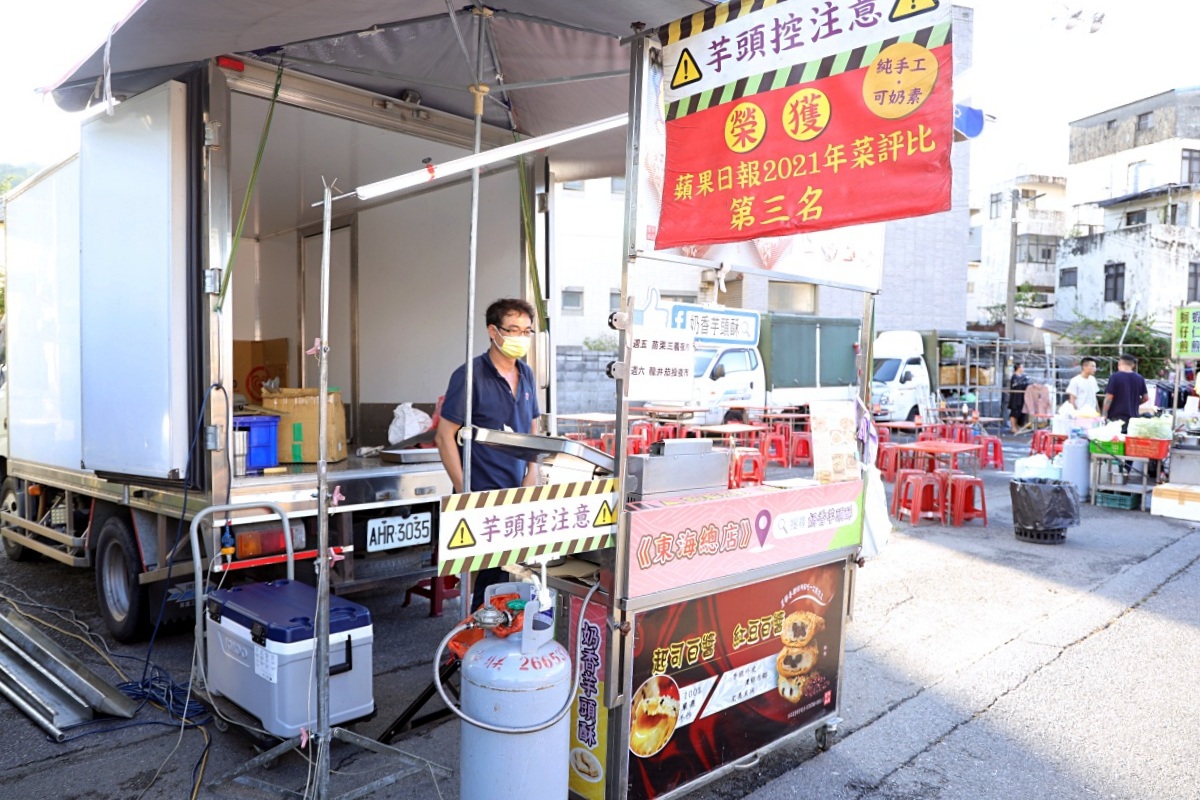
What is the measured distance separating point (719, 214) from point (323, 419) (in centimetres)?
142

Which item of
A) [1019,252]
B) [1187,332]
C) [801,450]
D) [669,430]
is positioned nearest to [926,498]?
[1187,332]

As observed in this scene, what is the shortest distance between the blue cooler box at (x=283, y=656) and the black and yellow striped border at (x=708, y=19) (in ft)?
8.04

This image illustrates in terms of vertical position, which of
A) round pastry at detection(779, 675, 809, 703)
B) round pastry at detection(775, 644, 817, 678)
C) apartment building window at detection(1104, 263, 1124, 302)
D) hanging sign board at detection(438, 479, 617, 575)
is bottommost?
round pastry at detection(779, 675, 809, 703)

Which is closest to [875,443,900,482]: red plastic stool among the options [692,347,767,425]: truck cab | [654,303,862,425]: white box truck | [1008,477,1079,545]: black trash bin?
[654,303,862,425]: white box truck

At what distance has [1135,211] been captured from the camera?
34.8 meters

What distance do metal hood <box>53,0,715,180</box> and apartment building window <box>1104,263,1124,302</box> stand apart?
110 ft

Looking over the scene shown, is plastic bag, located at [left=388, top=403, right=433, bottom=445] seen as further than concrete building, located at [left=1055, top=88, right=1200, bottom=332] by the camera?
No

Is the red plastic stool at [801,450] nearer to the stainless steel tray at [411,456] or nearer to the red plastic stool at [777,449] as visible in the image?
the red plastic stool at [777,449]

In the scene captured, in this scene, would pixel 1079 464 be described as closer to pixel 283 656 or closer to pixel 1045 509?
pixel 1045 509

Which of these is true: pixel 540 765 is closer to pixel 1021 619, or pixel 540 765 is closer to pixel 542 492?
pixel 542 492

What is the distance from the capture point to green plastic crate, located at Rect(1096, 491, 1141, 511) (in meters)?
9.41

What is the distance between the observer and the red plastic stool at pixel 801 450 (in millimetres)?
12387

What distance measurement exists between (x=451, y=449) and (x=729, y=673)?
1.45 metres

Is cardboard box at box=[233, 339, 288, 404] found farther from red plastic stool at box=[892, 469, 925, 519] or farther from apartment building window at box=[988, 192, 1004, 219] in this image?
apartment building window at box=[988, 192, 1004, 219]
